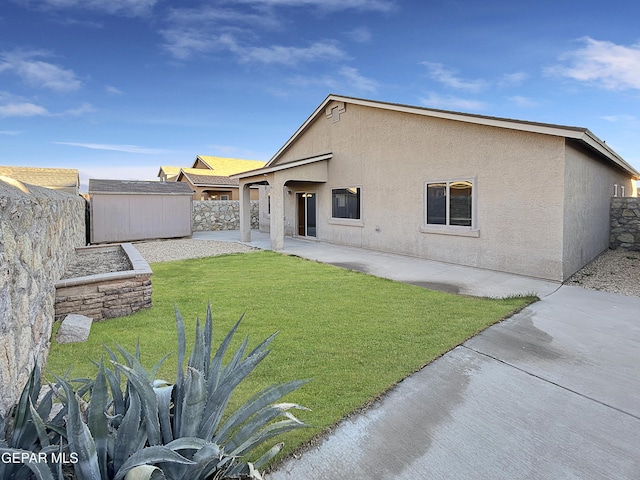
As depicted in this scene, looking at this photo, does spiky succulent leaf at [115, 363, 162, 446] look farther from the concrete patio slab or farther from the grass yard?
the concrete patio slab

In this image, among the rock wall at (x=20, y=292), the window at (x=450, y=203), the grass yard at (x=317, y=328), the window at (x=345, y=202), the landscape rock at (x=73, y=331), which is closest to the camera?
the rock wall at (x=20, y=292)

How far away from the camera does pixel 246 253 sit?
538 inches

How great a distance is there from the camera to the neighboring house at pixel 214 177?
3059 centimetres

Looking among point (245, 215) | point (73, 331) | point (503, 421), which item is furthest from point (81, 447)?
point (245, 215)

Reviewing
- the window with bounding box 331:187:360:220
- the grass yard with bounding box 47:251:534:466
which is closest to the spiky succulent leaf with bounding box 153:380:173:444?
the grass yard with bounding box 47:251:534:466

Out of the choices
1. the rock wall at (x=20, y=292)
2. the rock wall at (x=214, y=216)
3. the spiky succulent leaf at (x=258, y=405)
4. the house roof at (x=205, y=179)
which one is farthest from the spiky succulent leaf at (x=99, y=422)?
the house roof at (x=205, y=179)

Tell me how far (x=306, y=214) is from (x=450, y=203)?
8.78 metres

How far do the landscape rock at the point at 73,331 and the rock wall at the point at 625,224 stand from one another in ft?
56.5

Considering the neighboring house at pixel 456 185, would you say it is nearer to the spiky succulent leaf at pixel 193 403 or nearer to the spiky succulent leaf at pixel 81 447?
the spiky succulent leaf at pixel 193 403

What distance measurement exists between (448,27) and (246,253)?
11021mm

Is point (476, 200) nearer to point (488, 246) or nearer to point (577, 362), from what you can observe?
point (488, 246)

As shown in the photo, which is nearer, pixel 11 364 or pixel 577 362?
pixel 11 364

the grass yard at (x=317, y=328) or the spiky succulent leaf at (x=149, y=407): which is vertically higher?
the spiky succulent leaf at (x=149, y=407)

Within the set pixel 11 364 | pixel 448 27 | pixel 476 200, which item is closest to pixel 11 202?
pixel 11 364
